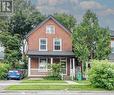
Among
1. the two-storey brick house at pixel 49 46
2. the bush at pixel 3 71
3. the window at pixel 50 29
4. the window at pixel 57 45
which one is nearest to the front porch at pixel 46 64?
the two-storey brick house at pixel 49 46

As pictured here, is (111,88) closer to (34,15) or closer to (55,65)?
(55,65)

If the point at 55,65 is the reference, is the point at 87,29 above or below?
above

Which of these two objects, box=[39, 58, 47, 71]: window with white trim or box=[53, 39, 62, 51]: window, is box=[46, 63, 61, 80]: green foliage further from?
box=[53, 39, 62, 51]: window

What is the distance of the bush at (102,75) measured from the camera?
30.4 meters

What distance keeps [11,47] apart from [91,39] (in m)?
17.3

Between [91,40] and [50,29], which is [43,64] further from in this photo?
[91,40]

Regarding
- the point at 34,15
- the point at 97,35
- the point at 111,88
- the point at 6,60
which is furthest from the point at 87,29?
the point at 34,15

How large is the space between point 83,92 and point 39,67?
29583mm

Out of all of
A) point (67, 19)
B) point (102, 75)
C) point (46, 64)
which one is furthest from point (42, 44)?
point (67, 19)

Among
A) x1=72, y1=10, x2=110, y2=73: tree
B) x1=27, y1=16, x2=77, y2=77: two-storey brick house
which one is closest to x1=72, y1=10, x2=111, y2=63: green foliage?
x1=72, y1=10, x2=110, y2=73: tree

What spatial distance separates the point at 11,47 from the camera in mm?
63969

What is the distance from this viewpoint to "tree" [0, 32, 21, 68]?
61.7m

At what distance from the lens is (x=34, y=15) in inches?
3024

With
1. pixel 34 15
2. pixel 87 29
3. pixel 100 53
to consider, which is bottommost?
pixel 100 53
